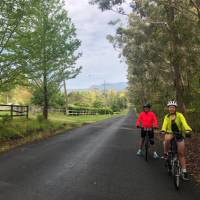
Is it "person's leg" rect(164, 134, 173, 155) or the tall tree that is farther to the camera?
the tall tree

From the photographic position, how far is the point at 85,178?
27.2ft

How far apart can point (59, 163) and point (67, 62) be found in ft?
→ 59.5

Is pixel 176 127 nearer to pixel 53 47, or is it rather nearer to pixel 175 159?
pixel 175 159

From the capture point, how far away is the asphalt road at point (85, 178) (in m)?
6.77

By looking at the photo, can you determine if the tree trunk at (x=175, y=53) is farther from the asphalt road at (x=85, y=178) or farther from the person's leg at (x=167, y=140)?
the person's leg at (x=167, y=140)

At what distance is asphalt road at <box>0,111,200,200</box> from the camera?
22.2 ft

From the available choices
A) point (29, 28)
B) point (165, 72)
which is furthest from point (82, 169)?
point (165, 72)

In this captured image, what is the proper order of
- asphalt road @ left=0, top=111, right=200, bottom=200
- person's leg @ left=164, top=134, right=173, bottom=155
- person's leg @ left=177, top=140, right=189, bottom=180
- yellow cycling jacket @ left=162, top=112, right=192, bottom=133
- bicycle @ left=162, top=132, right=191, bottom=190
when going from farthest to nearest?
person's leg @ left=164, top=134, right=173, bottom=155 < yellow cycling jacket @ left=162, top=112, right=192, bottom=133 < person's leg @ left=177, top=140, right=189, bottom=180 < bicycle @ left=162, top=132, right=191, bottom=190 < asphalt road @ left=0, top=111, right=200, bottom=200

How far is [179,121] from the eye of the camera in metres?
8.28

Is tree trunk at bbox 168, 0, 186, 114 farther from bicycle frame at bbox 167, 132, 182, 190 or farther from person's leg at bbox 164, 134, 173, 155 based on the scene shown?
bicycle frame at bbox 167, 132, 182, 190

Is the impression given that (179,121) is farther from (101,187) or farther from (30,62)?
(30,62)

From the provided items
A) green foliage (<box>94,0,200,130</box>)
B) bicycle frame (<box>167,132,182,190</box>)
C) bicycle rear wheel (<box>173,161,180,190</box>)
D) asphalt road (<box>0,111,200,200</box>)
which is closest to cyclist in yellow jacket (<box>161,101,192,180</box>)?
bicycle frame (<box>167,132,182,190</box>)

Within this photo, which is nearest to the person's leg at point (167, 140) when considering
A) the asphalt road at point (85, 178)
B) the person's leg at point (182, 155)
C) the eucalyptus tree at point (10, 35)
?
the person's leg at point (182, 155)

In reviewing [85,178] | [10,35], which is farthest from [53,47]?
[85,178]
